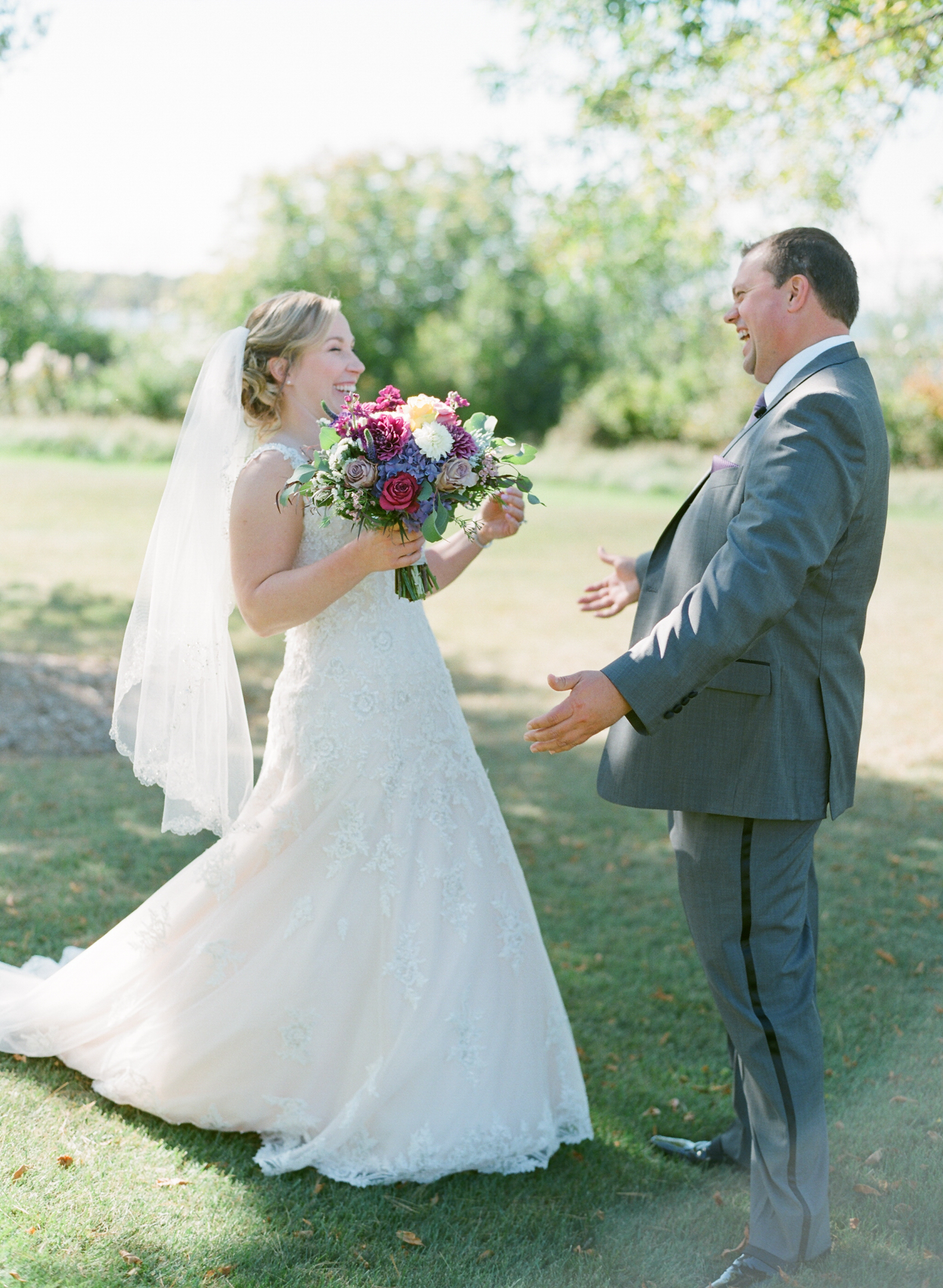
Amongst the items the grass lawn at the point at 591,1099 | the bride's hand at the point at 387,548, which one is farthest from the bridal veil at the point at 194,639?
the grass lawn at the point at 591,1099

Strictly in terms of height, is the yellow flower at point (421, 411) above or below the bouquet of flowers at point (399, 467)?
above

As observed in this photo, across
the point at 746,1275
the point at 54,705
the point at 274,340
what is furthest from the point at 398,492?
the point at 54,705

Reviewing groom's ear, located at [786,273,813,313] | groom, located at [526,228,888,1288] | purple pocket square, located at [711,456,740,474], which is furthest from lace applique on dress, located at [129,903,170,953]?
groom's ear, located at [786,273,813,313]

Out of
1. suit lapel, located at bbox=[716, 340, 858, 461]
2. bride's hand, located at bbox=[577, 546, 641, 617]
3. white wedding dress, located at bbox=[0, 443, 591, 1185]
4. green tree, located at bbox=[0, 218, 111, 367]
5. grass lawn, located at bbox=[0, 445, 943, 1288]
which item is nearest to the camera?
suit lapel, located at bbox=[716, 340, 858, 461]

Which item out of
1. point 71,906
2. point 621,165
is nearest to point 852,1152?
point 71,906

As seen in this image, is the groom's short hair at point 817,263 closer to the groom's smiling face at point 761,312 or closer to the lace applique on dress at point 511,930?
the groom's smiling face at point 761,312

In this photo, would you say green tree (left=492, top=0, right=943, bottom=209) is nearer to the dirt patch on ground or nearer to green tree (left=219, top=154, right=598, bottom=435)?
the dirt patch on ground

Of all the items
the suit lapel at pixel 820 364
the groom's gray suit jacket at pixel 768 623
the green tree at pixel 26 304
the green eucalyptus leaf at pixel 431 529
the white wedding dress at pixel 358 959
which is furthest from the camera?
the green tree at pixel 26 304

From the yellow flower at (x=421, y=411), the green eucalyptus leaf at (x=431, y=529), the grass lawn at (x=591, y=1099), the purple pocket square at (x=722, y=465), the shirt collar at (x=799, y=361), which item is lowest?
the grass lawn at (x=591, y=1099)

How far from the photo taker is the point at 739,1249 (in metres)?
3.03

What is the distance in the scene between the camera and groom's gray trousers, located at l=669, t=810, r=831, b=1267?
287 cm

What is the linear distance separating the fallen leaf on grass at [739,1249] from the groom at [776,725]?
0.31 ft

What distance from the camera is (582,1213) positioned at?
3246 mm

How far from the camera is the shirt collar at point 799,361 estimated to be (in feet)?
9.35
